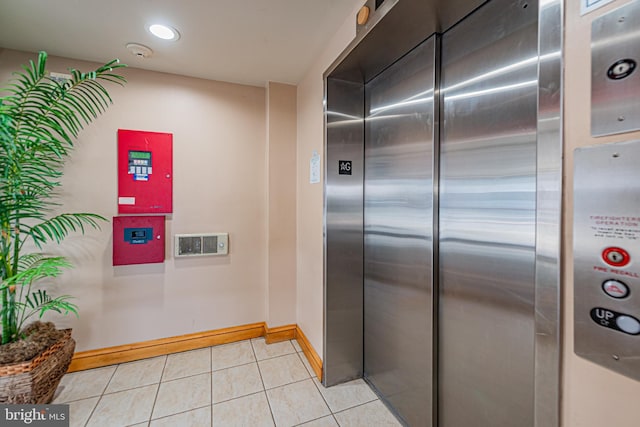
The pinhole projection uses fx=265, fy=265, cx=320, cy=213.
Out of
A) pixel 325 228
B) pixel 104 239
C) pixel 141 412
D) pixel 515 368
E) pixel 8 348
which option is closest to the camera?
pixel 515 368

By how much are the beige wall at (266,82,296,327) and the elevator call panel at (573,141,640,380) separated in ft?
7.10

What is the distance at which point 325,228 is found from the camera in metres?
1.90

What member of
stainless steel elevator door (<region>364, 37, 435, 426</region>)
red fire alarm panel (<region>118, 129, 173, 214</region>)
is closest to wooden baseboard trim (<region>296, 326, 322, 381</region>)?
stainless steel elevator door (<region>364, 37, 435, 426</region>)

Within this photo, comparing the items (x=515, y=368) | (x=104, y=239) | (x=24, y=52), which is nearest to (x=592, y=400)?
(x=515, y=368)

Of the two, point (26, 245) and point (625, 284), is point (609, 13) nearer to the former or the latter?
point (625, 284)

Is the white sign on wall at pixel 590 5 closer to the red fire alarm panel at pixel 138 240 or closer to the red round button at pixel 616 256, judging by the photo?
the red round button at pixel 616 256

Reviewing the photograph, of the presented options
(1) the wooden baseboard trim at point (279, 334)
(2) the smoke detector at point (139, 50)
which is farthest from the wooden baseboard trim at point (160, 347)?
(2) the smoke detector at point (139, 50)

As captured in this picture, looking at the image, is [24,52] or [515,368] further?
[24,52]

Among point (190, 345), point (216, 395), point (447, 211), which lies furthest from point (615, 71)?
point (190, 345)

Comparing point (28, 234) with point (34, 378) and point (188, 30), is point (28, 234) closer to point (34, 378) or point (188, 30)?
point (34, 378)

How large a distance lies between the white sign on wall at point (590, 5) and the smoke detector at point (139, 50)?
2.38 metres

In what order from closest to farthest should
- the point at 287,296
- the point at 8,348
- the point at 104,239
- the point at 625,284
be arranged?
the point at 625,284, the point at 8,348, the point at 104,239, the point at 287,296

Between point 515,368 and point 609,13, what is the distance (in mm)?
1146

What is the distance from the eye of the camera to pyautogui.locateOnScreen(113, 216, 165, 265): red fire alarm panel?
2174mm
